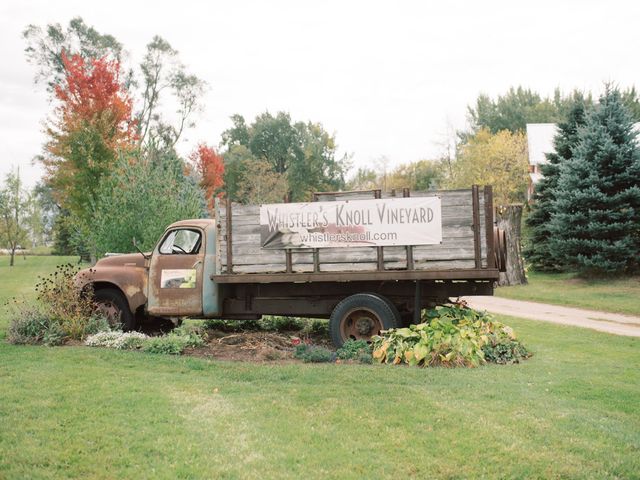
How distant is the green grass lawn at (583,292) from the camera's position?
57.5ft

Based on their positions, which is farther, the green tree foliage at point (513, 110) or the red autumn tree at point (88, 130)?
the green tree foliage at point (513, 110)

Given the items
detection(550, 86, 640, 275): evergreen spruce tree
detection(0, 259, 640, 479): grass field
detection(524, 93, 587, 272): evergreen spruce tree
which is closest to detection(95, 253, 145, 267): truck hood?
detection(0, 259, 640, 479): grass field

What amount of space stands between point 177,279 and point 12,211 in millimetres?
37676

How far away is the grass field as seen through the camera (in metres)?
5.24

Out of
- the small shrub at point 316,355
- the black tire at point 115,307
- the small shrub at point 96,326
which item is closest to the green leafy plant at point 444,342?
the small shrub at point 316,355

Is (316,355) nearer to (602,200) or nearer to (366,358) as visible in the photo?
(366,358)

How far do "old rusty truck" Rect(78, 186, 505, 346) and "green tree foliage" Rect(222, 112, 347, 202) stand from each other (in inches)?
2067

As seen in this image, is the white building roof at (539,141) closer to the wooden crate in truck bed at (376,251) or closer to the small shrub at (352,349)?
the wooden crate in truck bed at (376,251)

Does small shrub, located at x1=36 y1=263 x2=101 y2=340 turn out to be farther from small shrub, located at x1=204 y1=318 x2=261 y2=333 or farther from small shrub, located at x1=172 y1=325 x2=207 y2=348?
small shrub, located at x1=204 y1=318 x2=261 y2=333

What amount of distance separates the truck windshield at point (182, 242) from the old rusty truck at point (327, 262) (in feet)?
0.06

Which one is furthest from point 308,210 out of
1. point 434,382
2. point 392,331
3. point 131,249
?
point 131,249

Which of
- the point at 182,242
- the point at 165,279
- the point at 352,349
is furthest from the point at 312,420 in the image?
the point at 182,242

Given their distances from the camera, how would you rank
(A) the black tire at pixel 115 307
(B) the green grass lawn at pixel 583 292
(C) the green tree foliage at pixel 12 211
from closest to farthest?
(A) the black tire at pixel 115 307 → (B) the green grass lawn at pixel 583 292 → (C) the green tree foliage at pixel 12 211

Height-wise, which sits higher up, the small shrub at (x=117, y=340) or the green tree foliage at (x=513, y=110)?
the green tree foliage at (x=513, y=110)
